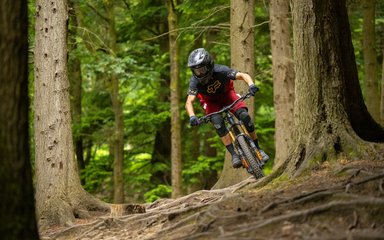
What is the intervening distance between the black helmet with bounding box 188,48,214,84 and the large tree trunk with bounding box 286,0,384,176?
5.30ft

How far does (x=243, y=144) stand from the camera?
8398 mm

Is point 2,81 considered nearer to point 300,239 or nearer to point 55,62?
point 300,239

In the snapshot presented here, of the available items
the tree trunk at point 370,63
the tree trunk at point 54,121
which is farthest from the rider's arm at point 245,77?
the tree trunk at point 370,63

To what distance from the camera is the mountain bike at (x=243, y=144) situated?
8336 millimetres

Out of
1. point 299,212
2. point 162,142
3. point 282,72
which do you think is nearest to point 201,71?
point 299,212

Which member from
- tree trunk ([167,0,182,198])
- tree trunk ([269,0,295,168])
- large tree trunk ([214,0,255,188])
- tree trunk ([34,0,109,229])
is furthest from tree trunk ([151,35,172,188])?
tree trunk ([34,0,109,229])

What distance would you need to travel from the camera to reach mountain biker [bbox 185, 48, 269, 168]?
8.27 m

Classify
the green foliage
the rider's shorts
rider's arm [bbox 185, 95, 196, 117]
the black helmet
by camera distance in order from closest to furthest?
the black helmet, rider's arm [bbox 185, 95, 196, 117], the rider's shorts, the green foliage

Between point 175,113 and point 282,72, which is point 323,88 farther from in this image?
point 175,113

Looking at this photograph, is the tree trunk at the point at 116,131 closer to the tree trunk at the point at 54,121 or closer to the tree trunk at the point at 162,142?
the tree trunk at the point at 162,142

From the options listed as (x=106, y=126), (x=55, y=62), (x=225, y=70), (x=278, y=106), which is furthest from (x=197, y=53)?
(x=106, y=126)

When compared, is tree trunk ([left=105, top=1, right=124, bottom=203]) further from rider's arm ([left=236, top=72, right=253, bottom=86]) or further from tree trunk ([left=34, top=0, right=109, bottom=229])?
rider's arm ([left=236, top=72, right=253, bottom=86])

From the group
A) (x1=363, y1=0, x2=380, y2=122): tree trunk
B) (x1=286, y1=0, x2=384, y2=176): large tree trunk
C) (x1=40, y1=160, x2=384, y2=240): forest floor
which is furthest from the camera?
(x1=363, y1=0, x2=380, y2=122): tree trunk

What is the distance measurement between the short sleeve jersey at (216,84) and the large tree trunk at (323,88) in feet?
5.41
